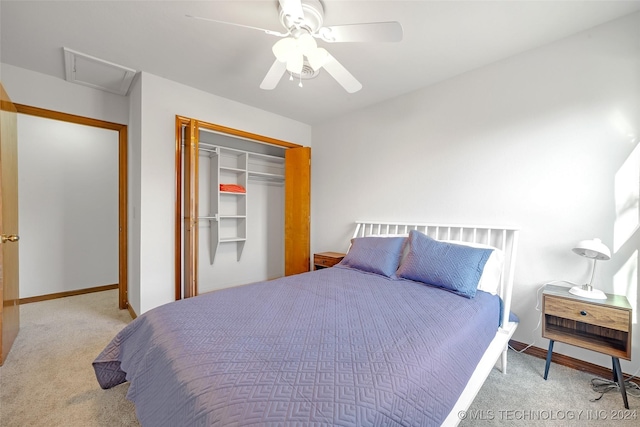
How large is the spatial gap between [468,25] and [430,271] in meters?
1.83

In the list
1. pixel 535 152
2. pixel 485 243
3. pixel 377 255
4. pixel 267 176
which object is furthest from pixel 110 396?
pixel 535 152

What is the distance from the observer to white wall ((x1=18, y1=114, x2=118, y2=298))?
336 centimetres

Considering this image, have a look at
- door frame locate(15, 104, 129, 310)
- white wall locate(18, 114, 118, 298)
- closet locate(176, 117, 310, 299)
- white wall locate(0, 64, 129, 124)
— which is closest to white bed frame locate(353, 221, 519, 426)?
closet locate(176, 117, 310, 299)

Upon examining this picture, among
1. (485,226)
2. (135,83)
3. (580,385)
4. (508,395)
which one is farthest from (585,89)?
(135,83)

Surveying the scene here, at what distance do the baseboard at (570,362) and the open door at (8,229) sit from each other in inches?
160

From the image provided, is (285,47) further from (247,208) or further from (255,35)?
(247,208)

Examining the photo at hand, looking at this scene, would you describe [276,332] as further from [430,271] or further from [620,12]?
[620,12]

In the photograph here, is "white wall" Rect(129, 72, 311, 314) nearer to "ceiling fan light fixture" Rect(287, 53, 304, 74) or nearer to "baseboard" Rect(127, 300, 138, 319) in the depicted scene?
"baseboard" Rect(127, 300, 138, 319)

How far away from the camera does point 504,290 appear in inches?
88.8

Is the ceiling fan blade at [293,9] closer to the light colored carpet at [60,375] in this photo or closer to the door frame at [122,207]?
the light colored carpet at [60,375]

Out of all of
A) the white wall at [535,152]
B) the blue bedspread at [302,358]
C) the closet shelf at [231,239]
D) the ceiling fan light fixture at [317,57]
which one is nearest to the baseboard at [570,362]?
the white wall at [535,152]

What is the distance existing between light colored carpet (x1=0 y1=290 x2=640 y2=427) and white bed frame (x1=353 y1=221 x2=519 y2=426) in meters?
0.22

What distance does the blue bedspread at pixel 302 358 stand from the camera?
0.82 m

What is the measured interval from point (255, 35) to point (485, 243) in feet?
8.61
